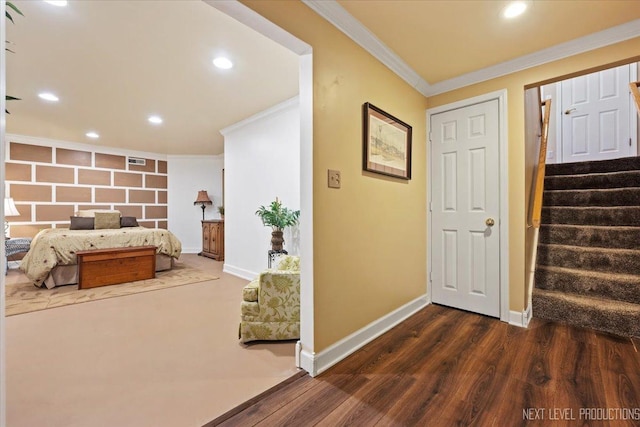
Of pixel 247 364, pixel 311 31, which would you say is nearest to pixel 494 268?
pixel 247 364

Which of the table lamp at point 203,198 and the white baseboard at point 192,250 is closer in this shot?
the table lamp at point 203,198

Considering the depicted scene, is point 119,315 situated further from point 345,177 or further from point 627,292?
point 627,292

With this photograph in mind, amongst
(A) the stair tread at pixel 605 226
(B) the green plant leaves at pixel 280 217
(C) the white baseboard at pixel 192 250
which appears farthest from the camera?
(C) the white baseboard at pixel 192 250

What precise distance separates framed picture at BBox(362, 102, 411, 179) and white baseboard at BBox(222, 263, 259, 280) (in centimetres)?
266

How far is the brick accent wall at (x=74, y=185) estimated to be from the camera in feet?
16.9

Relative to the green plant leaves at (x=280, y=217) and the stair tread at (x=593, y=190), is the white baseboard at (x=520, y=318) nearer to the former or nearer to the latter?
the stair tread at (x=593, y=190)

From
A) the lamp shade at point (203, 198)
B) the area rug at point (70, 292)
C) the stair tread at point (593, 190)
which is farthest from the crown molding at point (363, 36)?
the lamp shade at point (203, 198)

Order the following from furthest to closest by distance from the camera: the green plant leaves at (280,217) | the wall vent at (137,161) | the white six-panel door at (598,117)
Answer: the wall vent at (137,161) < the white six-panel door at (598,117) < the green plant leaves at (280,217)

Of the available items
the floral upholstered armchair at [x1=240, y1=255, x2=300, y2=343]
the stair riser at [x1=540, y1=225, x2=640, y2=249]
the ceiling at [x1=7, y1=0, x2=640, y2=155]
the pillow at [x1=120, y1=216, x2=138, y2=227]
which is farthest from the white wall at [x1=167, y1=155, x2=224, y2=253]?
the stair riser at [x1=540, y1=225, x2=640, y2=249]

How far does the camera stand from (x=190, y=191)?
23.1 ft

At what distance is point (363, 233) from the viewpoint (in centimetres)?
214

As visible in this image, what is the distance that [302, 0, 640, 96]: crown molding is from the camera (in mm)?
1837

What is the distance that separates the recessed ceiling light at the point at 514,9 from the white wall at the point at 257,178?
7.35 feet

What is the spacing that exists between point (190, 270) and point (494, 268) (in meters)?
4.57
